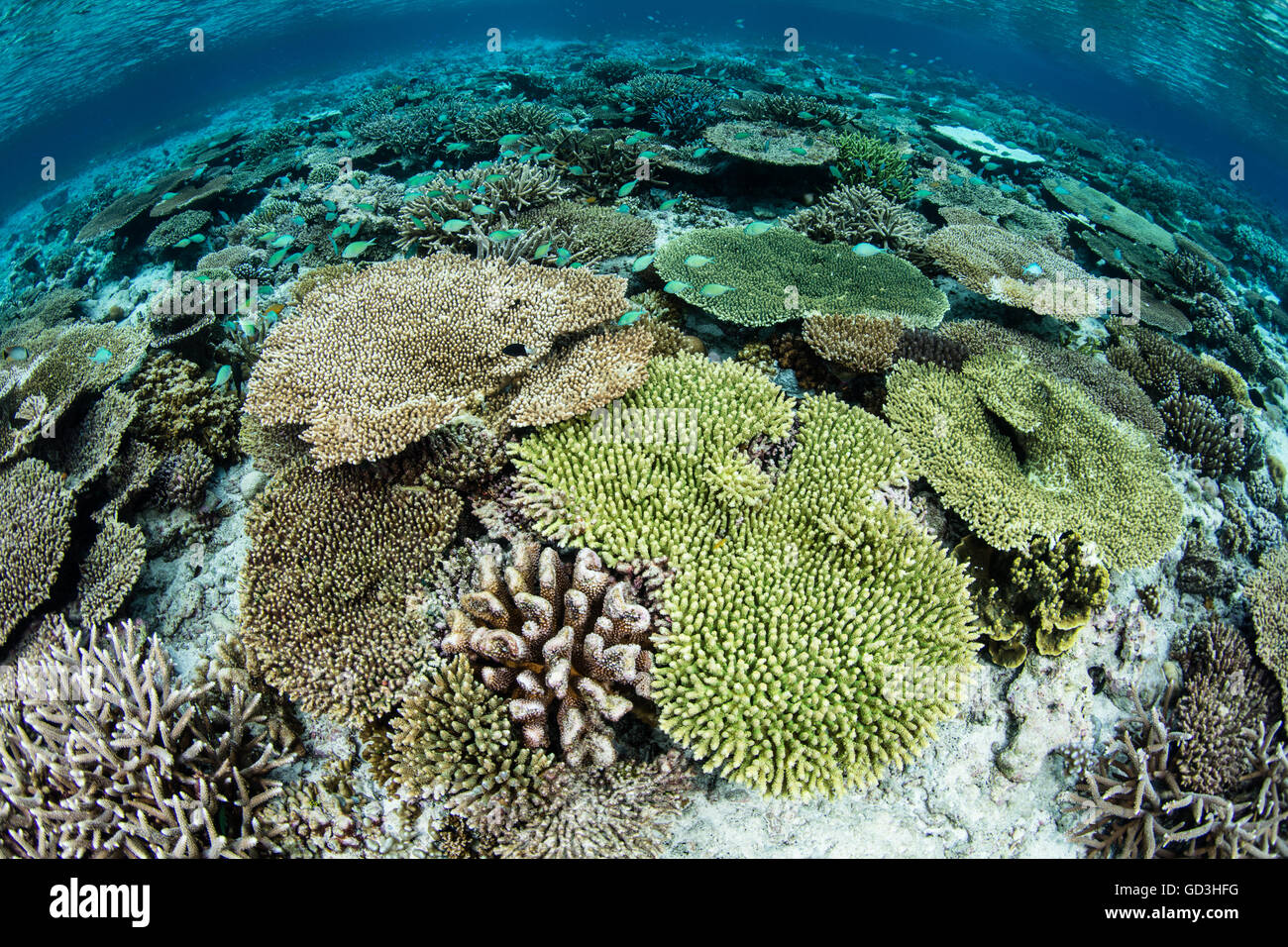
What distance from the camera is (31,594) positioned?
4.19 m

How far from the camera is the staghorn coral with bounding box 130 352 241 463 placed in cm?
516

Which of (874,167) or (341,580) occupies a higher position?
(874,167)

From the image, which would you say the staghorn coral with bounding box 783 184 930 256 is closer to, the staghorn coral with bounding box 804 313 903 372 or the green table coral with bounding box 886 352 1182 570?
the staghorn coral with bounding box 804 313 903 372

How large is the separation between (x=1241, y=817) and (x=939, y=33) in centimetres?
10792

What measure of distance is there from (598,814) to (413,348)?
Answer: 3458 millimetres

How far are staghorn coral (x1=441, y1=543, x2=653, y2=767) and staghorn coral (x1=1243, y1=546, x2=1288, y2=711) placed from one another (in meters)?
5.13

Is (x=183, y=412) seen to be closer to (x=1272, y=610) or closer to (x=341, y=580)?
(x=341, y=580)

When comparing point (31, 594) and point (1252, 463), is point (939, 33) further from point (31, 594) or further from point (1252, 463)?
point (31, 594)

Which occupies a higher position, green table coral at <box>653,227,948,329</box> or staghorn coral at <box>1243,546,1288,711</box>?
green table coral at <box>653,227,948,329</box>

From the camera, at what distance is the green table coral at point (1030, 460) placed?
4.07 metres

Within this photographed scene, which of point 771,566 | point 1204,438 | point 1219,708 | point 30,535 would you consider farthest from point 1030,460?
point 30,535

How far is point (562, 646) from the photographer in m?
3.03

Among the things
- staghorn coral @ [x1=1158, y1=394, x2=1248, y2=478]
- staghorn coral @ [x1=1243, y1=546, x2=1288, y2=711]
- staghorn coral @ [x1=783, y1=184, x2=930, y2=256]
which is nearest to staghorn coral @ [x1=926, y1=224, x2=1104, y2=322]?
staghorn coral @ [x1=783, y1=184, x2=930, y2=256]
